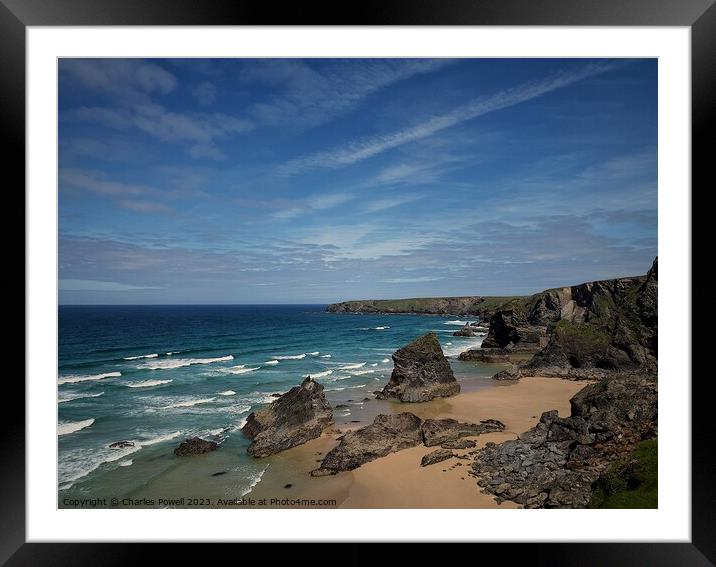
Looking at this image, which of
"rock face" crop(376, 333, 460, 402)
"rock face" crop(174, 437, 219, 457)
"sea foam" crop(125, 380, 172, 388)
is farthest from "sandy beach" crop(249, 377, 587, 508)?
"sea foam" crop(125, 380, 172, 388)

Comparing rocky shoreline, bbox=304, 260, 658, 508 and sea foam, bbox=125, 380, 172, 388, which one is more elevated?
rocky shoreline, bbox=304, 260, 658, 508

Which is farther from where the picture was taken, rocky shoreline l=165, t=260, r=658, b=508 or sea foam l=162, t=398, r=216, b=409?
sea foam l=162, t=398, r=216, b=409

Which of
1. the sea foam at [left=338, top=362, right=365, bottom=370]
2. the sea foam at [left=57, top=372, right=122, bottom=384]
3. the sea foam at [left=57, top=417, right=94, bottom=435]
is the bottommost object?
the sea foam at [left=338, top=362, right=365, bottom=370]

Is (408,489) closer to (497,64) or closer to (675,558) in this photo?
(675,558)

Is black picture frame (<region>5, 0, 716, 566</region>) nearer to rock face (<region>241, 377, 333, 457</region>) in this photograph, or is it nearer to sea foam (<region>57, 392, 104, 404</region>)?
rock face (<region>241, 377, 333, 457</region>)

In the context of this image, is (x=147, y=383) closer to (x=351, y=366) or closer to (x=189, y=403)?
(x=189, y=403)

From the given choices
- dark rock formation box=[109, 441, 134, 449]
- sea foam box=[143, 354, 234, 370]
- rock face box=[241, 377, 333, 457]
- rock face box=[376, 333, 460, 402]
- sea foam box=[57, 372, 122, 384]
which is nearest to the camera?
dark rock formation box=[109, 441, 134, 449]

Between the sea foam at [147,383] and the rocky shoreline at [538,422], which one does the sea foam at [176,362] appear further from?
the rocky shoreline at [538,422]
